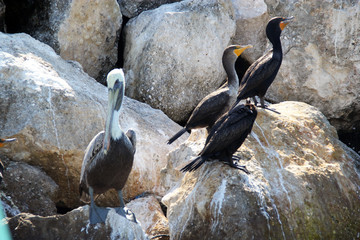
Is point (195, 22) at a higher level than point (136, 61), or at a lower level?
higher

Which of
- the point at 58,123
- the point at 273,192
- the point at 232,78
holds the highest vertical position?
the point at 232,78

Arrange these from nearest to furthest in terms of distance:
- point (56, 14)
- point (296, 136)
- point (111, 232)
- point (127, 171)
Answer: point (111, 232), point (127, 171), point (296, 136), point (56, 14)

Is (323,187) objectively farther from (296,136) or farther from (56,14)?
(56,14)

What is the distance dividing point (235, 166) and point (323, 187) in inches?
39.2

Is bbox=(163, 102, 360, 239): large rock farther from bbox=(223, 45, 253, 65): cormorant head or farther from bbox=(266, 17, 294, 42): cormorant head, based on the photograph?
bbox=(266, 17, 294, 42): cormorant head

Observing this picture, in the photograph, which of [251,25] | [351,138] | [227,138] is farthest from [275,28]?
[227,138]

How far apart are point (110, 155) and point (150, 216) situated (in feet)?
4.91

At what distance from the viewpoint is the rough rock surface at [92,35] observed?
9.59 meters

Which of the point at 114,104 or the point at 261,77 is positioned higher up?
the point at 114,104

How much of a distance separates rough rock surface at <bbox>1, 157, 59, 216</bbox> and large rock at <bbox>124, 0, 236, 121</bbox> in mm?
2808

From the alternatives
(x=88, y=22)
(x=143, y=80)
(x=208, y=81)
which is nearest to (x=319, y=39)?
(x=208, y=81)

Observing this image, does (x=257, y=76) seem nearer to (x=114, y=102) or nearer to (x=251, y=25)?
(x=114, y=102)

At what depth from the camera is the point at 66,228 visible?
19.2 ft

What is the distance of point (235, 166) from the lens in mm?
6441
